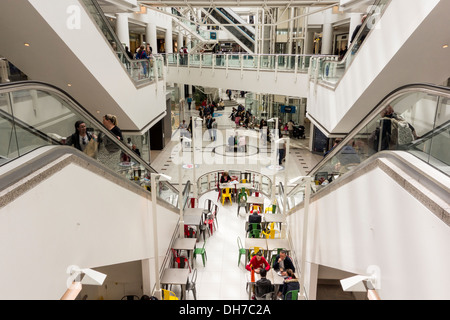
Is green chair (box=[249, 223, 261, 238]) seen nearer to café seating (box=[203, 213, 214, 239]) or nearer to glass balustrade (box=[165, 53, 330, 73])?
café seating (box=[203, 213, 214, 239])

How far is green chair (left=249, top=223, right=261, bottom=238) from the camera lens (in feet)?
29.5

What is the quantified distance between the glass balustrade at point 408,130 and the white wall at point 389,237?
1.18 ft

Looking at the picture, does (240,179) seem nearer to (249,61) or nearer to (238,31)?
(249,61)

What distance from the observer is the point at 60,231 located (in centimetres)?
337

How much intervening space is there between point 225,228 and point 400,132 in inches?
280

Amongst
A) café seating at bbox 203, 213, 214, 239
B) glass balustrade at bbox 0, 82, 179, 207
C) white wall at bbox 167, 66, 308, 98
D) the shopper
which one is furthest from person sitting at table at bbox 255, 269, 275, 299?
white wall at bbox 167, 66, 308, 98

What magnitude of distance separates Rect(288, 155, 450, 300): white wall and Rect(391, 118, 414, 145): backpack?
16.2 inches

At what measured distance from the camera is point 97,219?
420 centimetres

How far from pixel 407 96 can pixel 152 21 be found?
18.9m

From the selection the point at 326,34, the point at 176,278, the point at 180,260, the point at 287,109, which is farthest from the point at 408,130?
the point at 287,109

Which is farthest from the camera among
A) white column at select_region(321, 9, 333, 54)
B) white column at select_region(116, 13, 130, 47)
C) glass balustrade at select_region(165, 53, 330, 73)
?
white column at select_region(321, 9, 333, 54)

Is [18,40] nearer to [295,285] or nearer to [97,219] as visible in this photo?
[97,219]

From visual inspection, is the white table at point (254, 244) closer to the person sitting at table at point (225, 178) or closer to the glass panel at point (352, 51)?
the person sitting at table at point (225, 178)

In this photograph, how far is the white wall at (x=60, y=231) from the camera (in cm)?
268
